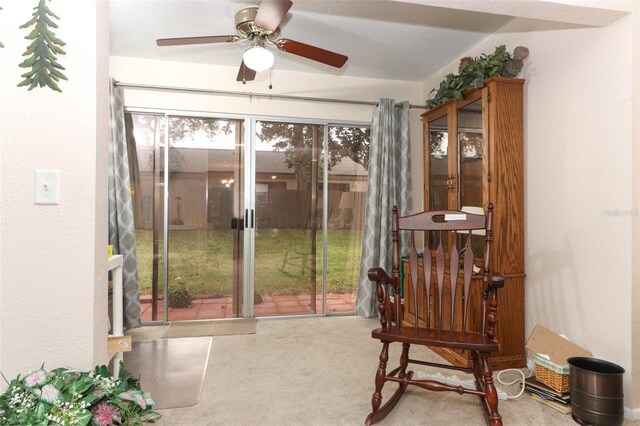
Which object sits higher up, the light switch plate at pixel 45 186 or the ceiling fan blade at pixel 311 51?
the ceiling fan blade at pixel 311 51

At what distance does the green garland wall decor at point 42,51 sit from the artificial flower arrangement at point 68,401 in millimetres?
905

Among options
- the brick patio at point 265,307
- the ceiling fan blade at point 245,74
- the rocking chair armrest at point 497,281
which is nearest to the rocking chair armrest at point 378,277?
the rocking chair armrest at point 497,281

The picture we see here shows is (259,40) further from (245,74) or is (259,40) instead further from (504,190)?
(504,190)

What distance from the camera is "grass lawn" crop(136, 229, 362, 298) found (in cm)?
362

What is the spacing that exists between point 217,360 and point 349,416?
117cm

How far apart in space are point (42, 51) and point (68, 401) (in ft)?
3.50

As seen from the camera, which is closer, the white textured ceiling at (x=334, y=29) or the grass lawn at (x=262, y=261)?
the white textured ceiling at (x=334, y=29)

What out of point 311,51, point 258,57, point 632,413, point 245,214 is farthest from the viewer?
point 245,214

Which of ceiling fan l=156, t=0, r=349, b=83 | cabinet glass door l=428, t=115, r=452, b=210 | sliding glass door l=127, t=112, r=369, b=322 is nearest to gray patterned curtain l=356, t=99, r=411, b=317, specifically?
sliding glass door l=127, t=112, r=369, b=322

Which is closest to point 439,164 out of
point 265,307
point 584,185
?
point 584,185

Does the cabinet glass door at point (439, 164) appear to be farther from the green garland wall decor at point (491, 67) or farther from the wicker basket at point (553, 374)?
the wicker basket at point (553, 374)

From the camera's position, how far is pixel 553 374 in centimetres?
203

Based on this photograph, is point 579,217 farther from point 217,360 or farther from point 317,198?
point 217,360

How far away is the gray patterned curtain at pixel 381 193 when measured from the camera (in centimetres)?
363
